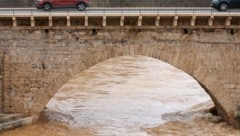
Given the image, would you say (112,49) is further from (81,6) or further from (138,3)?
(138,3)

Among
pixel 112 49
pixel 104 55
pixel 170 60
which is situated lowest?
pixel 170 60

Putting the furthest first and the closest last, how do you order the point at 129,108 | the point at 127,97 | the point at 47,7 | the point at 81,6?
the point at 127,97 → the point at 129,108 → the point at 81,6 → the point at 47,7

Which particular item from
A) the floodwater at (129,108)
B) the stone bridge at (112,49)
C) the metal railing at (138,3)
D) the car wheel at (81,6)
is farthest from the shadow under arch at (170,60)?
the metal railing at (138,3)

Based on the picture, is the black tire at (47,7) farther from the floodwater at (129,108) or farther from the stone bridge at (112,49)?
the floodwater at (129,108)

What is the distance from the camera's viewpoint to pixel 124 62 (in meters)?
46.4

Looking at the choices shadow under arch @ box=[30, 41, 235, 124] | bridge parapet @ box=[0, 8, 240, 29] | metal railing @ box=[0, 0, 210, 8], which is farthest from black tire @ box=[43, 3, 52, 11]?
metal railing @ box=[0, 0, 210, 8]

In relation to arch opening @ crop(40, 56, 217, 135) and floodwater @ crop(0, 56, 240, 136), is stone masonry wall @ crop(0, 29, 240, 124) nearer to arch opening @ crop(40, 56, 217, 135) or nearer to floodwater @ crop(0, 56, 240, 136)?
floodwater @ crop(0, 56, 240, 136)

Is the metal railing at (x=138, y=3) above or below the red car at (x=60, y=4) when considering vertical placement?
below

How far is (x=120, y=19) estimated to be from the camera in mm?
24906

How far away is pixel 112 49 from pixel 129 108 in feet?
20.5

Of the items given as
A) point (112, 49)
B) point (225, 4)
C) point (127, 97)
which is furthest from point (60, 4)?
point (225, 4)

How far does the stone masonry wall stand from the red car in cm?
271

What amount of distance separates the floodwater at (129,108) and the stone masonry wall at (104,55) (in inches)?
69.3

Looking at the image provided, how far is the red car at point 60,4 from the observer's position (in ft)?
90.3
